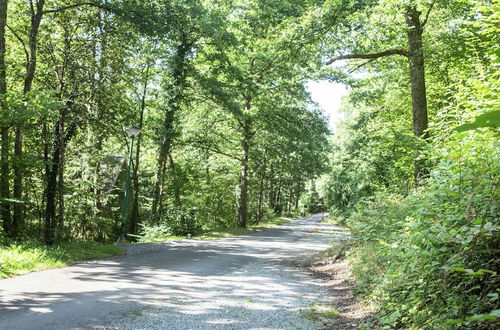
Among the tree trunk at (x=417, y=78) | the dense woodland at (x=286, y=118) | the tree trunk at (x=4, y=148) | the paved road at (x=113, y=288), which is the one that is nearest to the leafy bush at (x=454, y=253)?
the dense woodland at (x=286, y=118)

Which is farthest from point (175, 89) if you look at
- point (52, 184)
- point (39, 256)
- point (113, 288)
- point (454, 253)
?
point (454, 253)

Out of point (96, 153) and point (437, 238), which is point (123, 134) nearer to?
point (96, 153)

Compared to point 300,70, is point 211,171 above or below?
below

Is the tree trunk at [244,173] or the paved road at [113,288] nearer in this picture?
the paved road at [113,288]

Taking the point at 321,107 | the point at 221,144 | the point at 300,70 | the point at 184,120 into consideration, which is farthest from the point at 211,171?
the point at 300,70

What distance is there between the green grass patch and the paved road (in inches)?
12.3

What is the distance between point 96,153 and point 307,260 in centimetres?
867

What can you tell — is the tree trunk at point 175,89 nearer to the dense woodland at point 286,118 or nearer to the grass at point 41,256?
the dense woodland at point 286,118

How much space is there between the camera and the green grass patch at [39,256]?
22.9 ft

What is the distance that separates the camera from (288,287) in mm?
7289

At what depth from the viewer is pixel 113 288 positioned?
642 centimetres

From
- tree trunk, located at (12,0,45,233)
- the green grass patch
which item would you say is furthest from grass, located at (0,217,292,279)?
tree trunk, located at (12,0,45,233)

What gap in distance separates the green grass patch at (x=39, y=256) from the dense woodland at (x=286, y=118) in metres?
1.31

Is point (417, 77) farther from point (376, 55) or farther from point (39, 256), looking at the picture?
point (39, 256)
